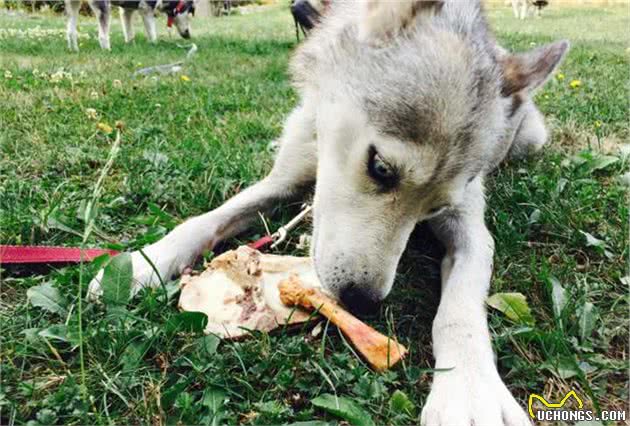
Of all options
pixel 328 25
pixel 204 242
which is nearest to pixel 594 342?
pixel 204 242

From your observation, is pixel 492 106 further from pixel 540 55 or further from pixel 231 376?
pixel 231 376

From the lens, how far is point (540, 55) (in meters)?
2.84

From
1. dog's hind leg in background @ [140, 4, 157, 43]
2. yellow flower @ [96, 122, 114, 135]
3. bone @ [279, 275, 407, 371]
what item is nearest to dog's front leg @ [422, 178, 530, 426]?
bone @ [279, 275, 407, 371]

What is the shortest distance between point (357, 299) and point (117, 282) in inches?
35.2

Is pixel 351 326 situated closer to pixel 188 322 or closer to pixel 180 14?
pixel 188 322

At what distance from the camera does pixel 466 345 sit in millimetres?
1965

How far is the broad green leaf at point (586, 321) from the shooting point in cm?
211

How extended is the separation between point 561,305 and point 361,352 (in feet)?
2.86

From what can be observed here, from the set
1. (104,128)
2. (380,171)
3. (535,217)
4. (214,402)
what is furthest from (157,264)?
(104,128)

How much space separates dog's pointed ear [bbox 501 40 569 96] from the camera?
2.66 metres

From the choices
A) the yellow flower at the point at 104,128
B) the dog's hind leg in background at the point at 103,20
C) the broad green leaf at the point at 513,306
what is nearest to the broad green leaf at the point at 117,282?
the broad green leaf at the point at 513,306

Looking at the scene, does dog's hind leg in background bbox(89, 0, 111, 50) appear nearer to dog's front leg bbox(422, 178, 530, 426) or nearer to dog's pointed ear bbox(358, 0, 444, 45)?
dog's pointed ear bbox(358, 0, 444, 45)

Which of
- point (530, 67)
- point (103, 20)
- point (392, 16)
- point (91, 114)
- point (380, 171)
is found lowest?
point (103, 20)

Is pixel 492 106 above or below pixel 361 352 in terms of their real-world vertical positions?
above
